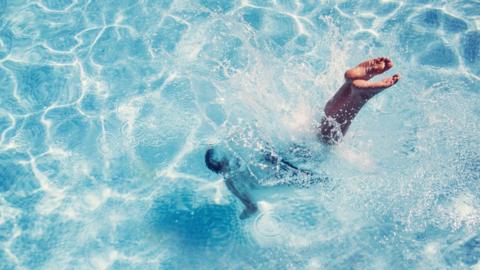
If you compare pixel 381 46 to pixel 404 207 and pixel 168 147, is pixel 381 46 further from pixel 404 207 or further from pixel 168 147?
pixel 168 147

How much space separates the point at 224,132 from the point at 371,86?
6.52 ft

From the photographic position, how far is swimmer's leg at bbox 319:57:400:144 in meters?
3.21

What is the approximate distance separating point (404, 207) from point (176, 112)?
291 centimetres

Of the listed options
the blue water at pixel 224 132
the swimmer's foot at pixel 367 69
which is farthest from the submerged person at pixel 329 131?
the blue water at pixel 224 132

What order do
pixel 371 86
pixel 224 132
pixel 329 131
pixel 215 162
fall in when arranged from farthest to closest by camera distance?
pixel 224 132, pixel 215 162, pixel 329 131, pixel 371 86

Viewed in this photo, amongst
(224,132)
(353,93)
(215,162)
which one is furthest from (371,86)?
(224,132)

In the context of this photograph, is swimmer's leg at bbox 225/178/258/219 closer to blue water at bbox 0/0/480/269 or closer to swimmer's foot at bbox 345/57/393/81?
blue water at bbox 0/0/480/269

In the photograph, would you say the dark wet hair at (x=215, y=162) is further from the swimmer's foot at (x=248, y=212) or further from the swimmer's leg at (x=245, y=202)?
the swimmer's foot at (x=248, y=212)

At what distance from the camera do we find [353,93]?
3373 millimetres

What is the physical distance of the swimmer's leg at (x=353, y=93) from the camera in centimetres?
321

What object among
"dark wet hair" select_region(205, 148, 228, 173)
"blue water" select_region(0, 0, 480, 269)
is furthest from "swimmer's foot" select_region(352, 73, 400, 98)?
"dark wet hair" select_region(205, 148, 228, 173)

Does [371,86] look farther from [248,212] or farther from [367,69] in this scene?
[248,212]

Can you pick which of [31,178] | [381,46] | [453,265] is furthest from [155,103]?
[453,265]

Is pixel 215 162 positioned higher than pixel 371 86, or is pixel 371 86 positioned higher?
pixel 371 86
